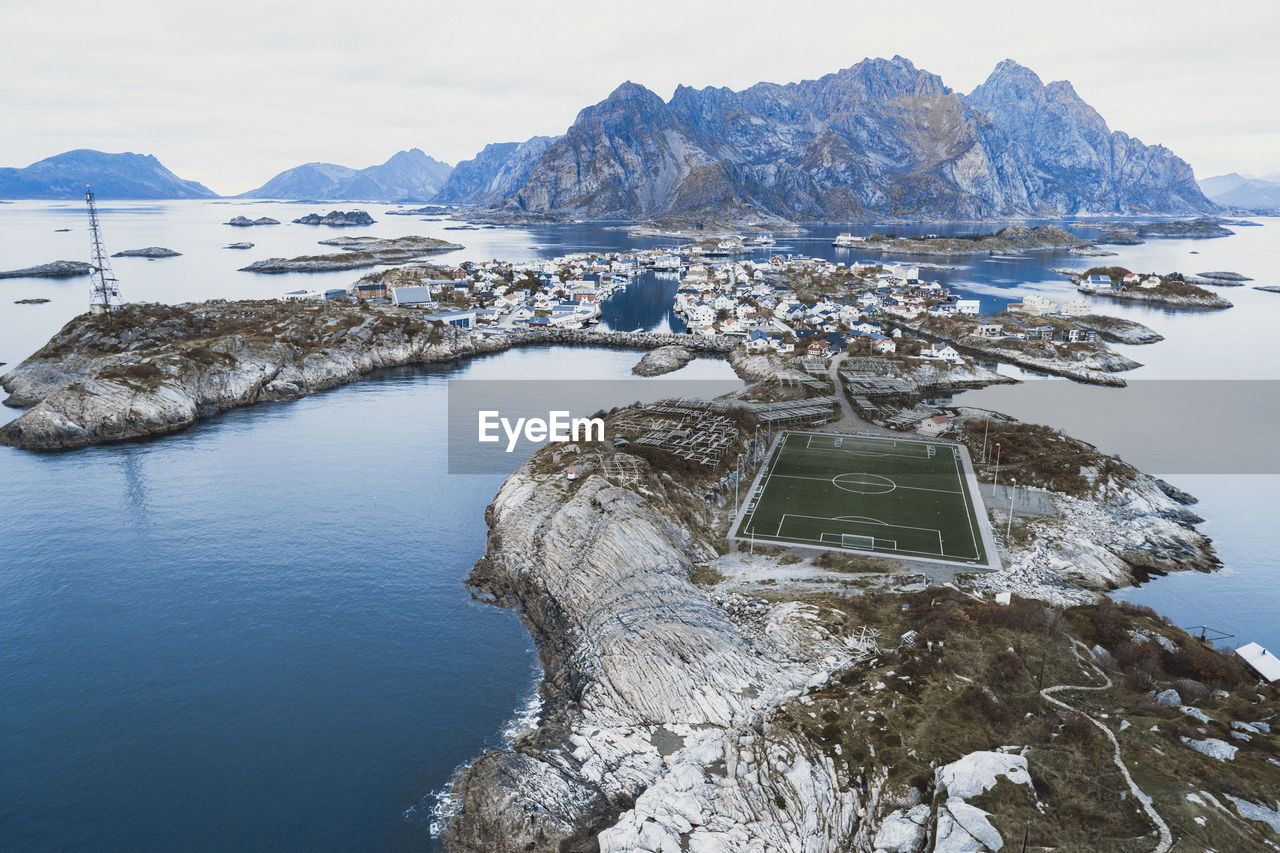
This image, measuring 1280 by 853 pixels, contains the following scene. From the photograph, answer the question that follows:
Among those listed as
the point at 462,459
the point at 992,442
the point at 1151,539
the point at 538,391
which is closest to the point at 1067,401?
the point at 992,442

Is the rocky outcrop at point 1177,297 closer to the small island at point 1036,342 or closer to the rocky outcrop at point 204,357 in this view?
the small island at point 1036,342

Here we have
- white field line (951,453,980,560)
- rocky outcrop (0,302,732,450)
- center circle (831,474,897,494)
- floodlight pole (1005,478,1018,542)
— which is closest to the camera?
white field line (951,453,980,560)

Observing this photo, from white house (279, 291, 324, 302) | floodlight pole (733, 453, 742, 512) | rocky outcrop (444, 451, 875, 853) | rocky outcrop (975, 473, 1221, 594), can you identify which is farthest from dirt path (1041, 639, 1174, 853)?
white house (279, 291, 324, 302)

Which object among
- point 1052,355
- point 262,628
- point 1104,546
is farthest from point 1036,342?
point 262,628

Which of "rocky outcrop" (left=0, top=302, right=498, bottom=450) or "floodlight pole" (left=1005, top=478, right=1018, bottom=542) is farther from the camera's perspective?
"rocky outcrop" (left=0, top=302, right=498, bottom=450)

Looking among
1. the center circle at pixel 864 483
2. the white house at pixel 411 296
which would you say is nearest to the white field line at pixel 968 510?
the center circle at pixel 864 483

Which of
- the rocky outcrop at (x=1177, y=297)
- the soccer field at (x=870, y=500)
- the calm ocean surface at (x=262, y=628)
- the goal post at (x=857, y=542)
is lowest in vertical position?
the calm ocean surface at (x=262, y=628)

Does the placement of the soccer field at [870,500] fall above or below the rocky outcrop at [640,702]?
above

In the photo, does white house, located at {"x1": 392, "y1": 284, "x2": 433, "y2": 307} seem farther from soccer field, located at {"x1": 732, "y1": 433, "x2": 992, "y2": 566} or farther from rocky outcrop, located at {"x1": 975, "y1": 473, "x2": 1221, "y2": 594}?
rocky outcrop, located at {"x1": 975, "y1": 473, "x2": 1221, "y2": 594}
